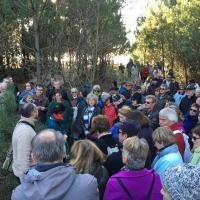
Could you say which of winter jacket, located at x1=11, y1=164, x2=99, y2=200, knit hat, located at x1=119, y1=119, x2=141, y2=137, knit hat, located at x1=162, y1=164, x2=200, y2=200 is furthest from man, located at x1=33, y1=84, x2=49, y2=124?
knit hat, located at x1=162, y1=164, x2=200, y2=200

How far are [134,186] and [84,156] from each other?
0.59 metres

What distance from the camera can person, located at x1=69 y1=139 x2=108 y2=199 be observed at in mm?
3891

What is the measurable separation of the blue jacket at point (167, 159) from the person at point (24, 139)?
5.31 ft

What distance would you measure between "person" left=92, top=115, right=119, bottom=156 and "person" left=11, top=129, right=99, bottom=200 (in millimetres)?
1989

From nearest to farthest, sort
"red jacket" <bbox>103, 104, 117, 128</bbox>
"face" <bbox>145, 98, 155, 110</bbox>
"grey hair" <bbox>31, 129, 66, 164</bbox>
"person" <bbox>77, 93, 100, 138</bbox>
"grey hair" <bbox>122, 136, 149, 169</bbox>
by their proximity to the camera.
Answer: "grey hair" <bbox>31, 129, 66, 164</bbox> → "grey hair" <bbox>122, 136, 149, 169</bbox> → "face" <bbox>145, 98, 155, 110</bbox> → "person" <bbox>77, 93, 100, 138</bbox> → "red jacket" <bbox>103, 104, 117, 128</bbox>

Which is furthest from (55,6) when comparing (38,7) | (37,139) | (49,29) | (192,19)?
(37,139)

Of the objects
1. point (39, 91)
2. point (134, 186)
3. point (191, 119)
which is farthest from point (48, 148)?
point (39, 91)

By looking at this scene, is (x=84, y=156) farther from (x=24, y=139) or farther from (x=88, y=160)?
(x=24, y=139)

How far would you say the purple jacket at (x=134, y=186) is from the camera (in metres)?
3.62

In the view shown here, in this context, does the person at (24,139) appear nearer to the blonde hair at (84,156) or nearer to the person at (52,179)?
the blonde hair at (84,156)

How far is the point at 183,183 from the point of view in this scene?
102 inches

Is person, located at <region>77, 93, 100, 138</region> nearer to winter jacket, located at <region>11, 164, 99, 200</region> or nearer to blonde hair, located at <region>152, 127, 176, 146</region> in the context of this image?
blonde hair, located at <region>152, 127, 176, 146</region>

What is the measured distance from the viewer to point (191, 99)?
1026 centimetres

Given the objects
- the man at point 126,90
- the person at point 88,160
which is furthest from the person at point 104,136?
the man at point 126,90
